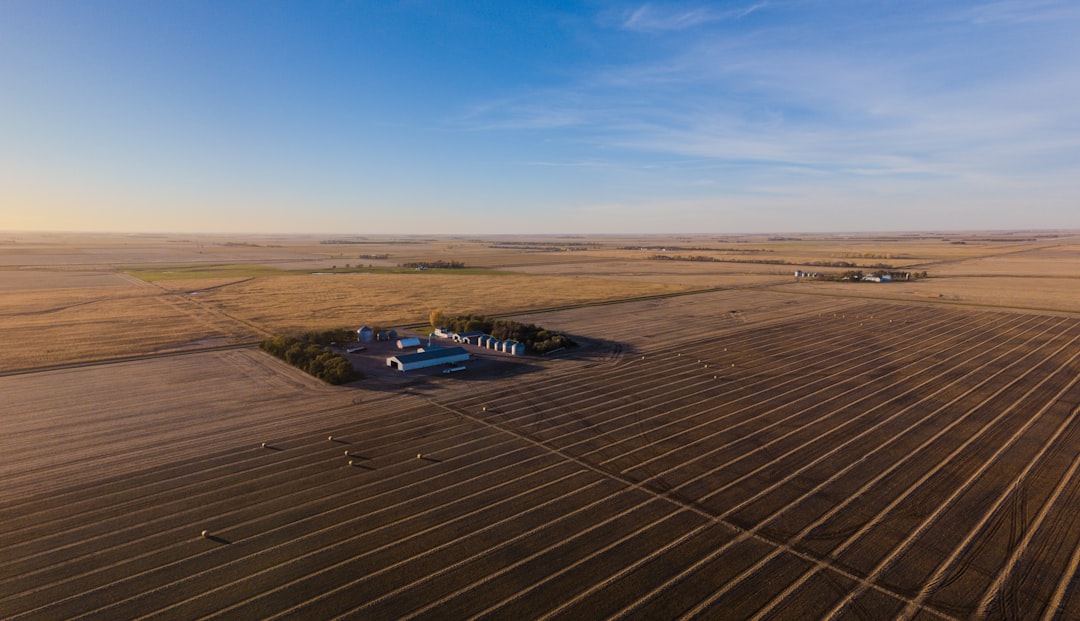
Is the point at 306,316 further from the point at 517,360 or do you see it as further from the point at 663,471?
the point at 663,471

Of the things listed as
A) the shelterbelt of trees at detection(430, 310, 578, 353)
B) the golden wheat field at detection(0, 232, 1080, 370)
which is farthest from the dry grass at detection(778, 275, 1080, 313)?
the shelterbelt of trees at detection(430, 310, 578, 353)

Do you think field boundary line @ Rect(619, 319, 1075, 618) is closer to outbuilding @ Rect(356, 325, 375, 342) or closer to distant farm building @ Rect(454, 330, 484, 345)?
distant farm building @ Rect(454, 330, 484, 345)

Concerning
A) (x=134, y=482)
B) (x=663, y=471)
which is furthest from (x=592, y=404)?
(x=134, y=482)

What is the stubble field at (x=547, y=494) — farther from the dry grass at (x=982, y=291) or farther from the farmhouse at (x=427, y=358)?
the dry grass at (x=982, y=291)

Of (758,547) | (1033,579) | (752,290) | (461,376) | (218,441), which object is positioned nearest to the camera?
(1033,579)

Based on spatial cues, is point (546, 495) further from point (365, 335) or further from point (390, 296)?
point (390, 296)

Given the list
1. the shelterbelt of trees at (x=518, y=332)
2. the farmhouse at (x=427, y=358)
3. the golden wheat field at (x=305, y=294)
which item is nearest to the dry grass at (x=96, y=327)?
the golden wheat field at (x=305, y=294)

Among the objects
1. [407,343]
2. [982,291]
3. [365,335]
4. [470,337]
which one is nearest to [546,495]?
[407,343]
